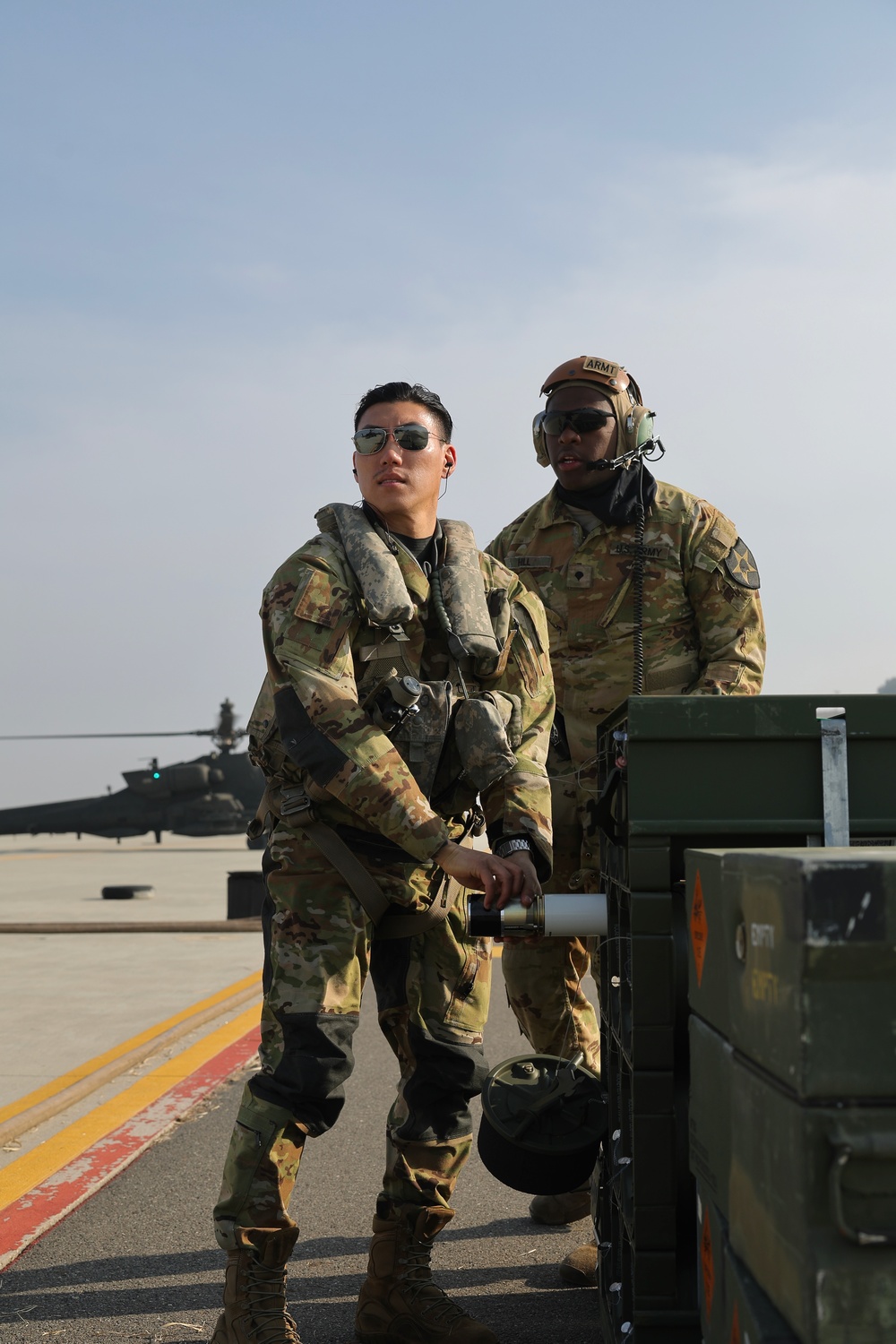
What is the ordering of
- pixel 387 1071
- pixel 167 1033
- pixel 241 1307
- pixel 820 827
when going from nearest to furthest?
1. pixel 820 827
2. pixel 241 1307
3. pixel 387 1071
4. pixel 167 1033

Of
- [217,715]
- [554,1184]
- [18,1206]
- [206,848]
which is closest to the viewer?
[554,1184]

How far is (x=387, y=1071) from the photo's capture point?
18.7 ft

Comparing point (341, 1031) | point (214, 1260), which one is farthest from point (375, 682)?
point (214, 1260)

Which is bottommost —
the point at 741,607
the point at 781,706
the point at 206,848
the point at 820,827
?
the point at 206,848

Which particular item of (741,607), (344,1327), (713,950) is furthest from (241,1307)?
(741,607)

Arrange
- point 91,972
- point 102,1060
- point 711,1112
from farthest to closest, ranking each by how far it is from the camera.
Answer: point 91,972 < point 102,1060 < point 711,1112

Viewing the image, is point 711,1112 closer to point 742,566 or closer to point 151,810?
point 742,566

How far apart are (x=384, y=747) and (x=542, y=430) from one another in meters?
1.70

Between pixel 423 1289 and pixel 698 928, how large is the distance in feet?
5.42

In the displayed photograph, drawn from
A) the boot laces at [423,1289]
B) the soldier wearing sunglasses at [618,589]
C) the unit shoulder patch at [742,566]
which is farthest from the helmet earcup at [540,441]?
the boot laces at [423,1289]

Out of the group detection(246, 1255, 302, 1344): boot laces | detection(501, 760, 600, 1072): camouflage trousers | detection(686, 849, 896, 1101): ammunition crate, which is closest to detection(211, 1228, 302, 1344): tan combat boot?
detection(246, 1255, 302, 1344): boot laces

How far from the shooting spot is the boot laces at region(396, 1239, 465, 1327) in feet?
9.53

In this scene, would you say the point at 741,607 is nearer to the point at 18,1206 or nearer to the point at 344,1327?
the point at 344,1327

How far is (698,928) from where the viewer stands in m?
1.80
